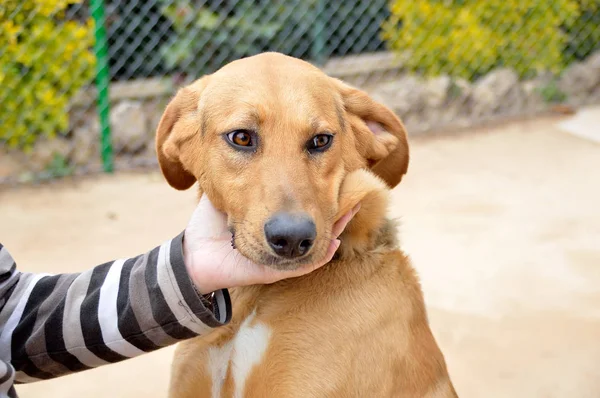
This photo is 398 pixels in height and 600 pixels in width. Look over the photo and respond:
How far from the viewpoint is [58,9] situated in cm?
576

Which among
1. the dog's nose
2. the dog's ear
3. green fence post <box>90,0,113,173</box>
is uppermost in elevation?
the dog's ear

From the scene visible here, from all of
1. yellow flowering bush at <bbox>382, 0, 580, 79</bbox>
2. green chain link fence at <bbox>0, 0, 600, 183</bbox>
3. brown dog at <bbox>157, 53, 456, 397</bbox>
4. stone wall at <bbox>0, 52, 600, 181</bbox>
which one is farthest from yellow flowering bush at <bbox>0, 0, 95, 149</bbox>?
brown dog at <bbox>157, 53, 456, 397</bbox>

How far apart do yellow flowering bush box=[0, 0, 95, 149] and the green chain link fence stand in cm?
1

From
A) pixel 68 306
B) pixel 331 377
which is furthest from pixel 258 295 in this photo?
pixel 68 306

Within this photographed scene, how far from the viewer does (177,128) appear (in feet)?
8.18

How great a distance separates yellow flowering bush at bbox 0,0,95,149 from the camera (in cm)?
562

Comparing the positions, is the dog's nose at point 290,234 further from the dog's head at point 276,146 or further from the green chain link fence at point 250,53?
the green chain link fence at point 250,53

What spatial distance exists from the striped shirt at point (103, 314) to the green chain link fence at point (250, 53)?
387cm

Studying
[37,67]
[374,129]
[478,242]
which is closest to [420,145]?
[478,242]

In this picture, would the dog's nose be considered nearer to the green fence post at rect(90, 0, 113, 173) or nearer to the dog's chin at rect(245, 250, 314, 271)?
the dog's chin at rect(245, 250, 314, 271)

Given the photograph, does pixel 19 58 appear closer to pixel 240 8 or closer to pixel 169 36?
pixel 169 36

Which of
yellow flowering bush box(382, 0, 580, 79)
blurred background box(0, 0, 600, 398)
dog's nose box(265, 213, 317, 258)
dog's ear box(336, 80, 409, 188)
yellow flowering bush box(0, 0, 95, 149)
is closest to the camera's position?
dog's nose box(265, 213, 317, 258)

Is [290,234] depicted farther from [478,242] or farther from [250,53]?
[250,53]

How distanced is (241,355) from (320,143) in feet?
2.23
